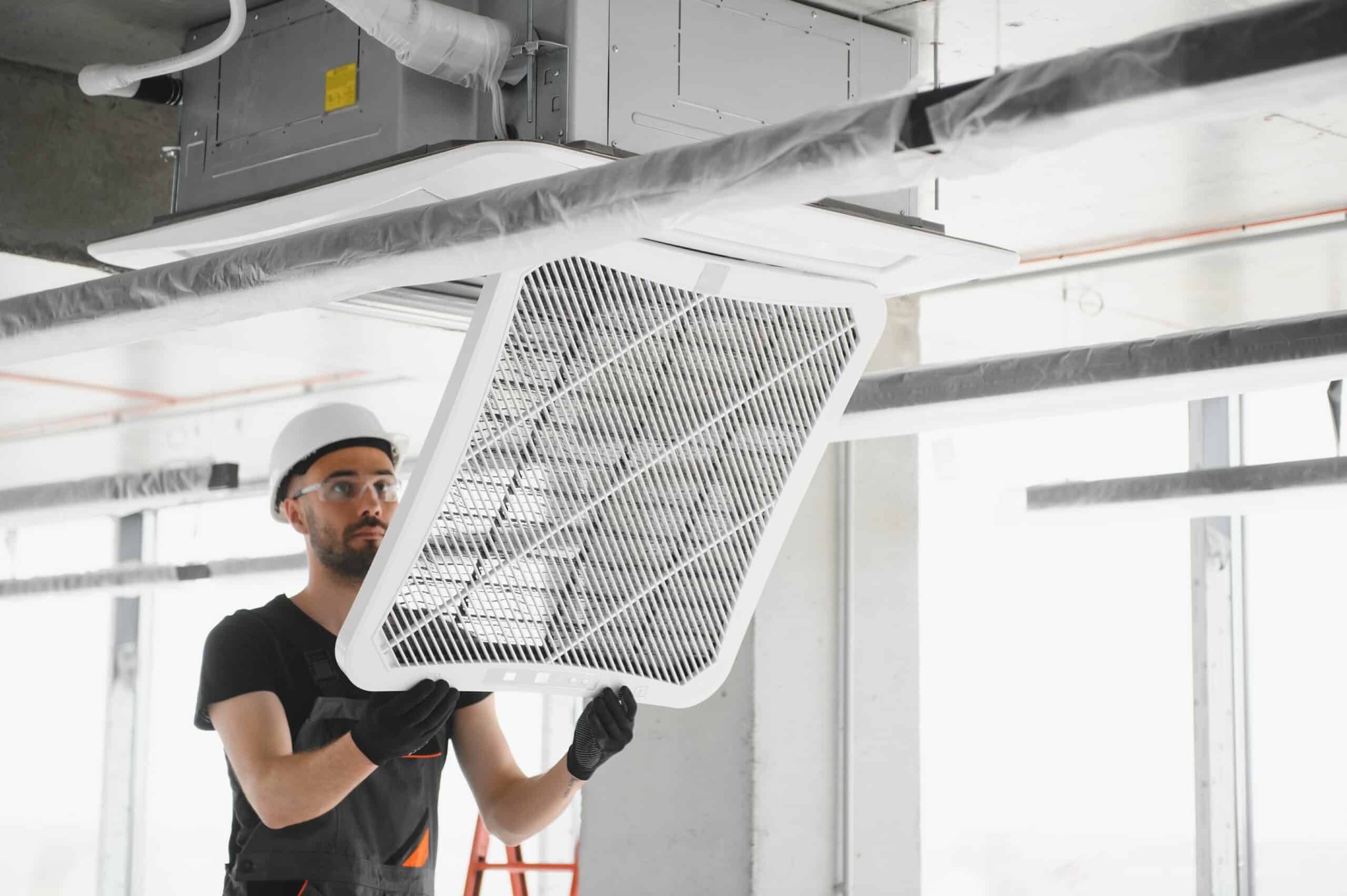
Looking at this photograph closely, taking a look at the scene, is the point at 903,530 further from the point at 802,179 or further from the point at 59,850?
the point at 59,850

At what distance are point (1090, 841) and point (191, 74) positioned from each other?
4821 millimetres

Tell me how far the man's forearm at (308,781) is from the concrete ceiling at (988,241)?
1075 millimetres

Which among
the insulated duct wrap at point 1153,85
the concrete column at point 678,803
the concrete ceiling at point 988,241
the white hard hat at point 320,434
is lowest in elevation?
the concrete column at point 678,803

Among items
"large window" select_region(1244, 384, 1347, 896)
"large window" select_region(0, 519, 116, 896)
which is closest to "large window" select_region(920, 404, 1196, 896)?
"large window" select_region(1244, 384, 1347, 896)

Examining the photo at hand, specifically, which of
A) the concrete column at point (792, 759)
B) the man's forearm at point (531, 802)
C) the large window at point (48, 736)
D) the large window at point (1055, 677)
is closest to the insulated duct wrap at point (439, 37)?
the man's forearm at point (531, 802)

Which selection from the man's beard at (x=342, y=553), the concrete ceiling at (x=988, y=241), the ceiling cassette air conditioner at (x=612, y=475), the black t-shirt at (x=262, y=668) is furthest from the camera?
the concrete ceiling at (x=988, y=241)

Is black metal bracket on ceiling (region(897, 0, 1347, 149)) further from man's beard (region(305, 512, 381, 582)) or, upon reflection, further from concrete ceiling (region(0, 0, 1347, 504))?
man's beard (region(305, 512, 381, 582))

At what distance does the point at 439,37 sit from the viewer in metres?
1.65

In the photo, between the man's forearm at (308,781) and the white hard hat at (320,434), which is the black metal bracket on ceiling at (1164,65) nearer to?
the man's forearm at (308,781)

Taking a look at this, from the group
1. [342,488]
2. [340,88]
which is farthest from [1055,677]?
[340,88]

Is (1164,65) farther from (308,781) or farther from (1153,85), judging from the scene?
(308,781)

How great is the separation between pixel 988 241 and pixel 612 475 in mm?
2326

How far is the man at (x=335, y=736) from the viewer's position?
6.19 feet

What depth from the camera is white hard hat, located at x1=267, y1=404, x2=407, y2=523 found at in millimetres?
2213
